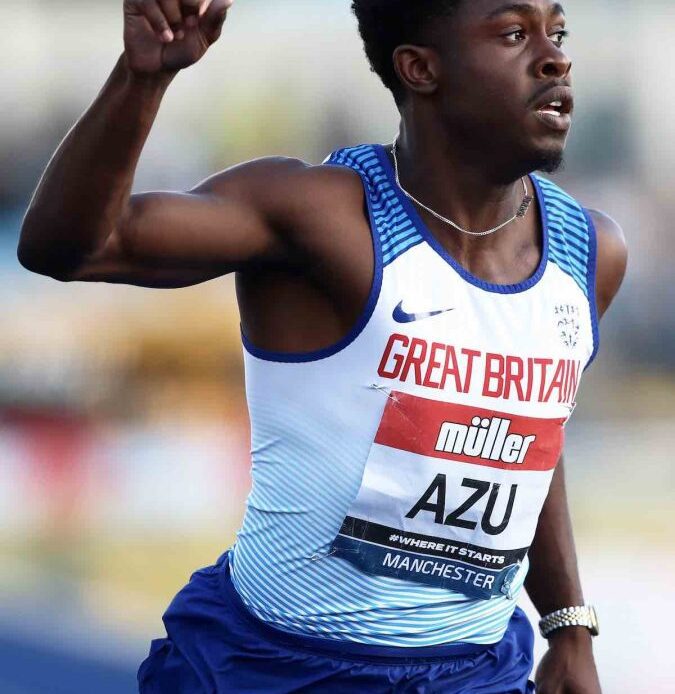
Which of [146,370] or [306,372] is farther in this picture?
[146,370]

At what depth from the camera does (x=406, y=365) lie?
2293mm

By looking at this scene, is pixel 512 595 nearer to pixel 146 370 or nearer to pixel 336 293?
pixel 336 293

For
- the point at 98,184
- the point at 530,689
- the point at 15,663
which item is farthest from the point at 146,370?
the point at 98,184

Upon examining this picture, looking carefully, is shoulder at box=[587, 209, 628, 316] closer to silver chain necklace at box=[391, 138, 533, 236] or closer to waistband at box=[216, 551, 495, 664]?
silver chain necklace at box=[391, 138, 533, 236]

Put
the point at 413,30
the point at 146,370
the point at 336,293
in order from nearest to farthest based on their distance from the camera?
the point at 336,293, the point at 413,30, the point at 146,370

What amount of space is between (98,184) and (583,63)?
6.03 m

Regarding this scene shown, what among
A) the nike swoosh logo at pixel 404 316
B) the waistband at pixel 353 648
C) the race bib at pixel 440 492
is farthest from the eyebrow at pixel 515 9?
the waistband at pixel 353 648

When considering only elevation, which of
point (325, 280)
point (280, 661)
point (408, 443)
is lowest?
point (280, 661)

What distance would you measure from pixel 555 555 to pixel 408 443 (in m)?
0.57

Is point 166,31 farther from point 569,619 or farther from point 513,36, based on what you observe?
point 569,619

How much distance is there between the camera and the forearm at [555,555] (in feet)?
8.88

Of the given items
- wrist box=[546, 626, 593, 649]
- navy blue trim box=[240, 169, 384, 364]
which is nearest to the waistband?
wrist box=[546, 626, 593, 649]

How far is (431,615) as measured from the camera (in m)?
2.38

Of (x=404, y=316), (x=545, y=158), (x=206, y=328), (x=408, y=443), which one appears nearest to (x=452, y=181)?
(x=545, y=158)
